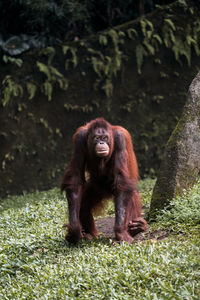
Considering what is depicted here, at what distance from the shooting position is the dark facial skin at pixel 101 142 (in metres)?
4.61

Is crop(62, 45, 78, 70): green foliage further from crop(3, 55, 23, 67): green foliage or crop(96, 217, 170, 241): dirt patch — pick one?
crop(96, 217, 170, 241): dirt patch

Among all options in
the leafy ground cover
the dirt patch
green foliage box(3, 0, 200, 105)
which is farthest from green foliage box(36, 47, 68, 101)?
the dirt patch

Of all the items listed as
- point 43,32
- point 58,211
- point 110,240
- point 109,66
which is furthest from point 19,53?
point 110,240

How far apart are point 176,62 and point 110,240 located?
6290mm

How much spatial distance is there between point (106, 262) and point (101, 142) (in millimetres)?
1358

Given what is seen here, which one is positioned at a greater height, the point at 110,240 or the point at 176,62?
the point at 176,62

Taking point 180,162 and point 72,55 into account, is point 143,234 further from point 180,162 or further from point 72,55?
point 72,55

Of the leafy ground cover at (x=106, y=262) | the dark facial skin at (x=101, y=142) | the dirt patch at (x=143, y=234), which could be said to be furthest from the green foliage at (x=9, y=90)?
the dark facial skin at (x=101, y=142)

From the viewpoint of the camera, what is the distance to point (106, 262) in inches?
147

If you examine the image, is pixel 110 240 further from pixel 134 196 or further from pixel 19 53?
pixel 19 53

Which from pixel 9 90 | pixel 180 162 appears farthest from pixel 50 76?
pixel 180 162

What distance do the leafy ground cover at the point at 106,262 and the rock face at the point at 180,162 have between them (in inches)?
7.0

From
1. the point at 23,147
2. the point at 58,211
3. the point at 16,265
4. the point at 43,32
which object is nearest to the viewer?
the point at 16,265

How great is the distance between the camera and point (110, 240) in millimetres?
4391
